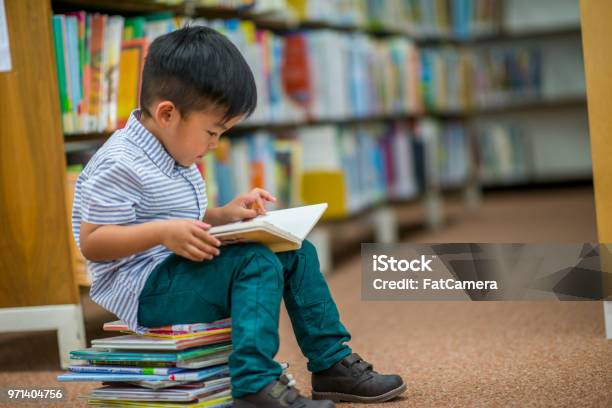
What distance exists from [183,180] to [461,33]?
3.73 meters

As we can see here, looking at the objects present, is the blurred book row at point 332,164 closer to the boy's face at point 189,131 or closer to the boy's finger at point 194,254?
the boy's face at point 189,131

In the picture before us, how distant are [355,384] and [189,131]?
48 centimetres

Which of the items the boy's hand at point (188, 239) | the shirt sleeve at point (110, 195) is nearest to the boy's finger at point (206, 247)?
the boy's hand at point (188, 239)

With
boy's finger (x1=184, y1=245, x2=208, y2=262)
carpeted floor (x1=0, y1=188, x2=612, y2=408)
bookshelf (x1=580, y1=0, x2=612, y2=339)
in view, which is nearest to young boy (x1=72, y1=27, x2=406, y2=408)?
boy's finger (x1=184, y1=245, x2=208, y2=262)

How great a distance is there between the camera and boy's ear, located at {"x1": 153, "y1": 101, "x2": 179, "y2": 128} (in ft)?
4.43

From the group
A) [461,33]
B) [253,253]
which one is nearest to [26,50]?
[253,253]

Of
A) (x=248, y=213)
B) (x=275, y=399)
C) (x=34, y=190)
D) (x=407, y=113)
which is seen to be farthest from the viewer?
(x=407, y=113)

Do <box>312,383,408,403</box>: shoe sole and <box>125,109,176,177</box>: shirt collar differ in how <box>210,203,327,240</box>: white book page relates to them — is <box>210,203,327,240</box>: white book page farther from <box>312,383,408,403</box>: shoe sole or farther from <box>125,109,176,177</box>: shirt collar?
<box>312,383,408,403</box>: shoe sole

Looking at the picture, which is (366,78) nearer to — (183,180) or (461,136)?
(461,136)

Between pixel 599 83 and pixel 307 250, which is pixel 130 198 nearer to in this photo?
pixel 307 250

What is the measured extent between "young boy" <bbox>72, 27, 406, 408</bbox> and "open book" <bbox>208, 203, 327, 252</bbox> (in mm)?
19

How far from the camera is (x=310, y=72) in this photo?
3098 millimetres

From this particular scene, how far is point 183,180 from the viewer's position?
1.42 metres

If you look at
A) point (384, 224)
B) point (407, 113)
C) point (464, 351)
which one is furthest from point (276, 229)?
point (407, 113)
